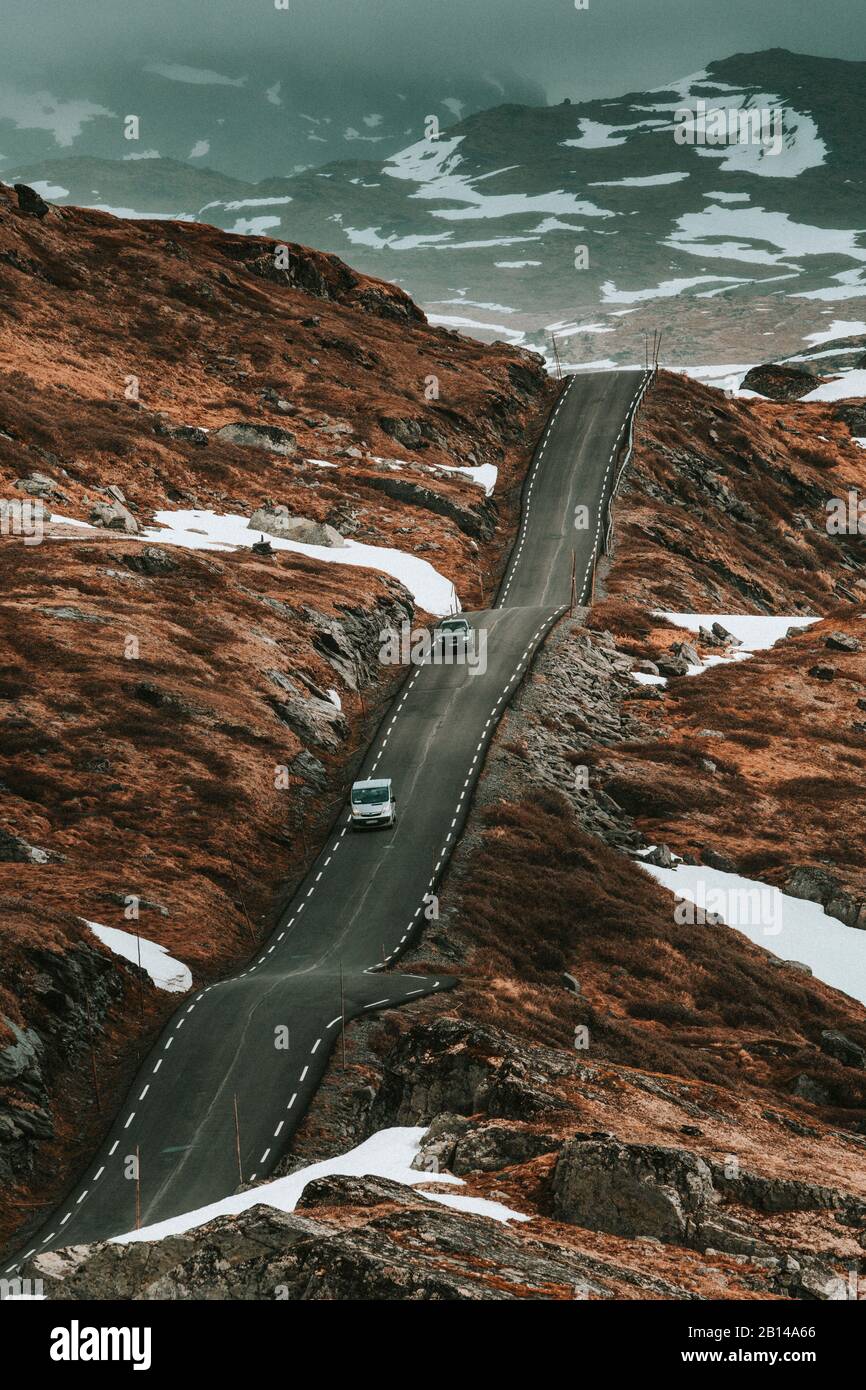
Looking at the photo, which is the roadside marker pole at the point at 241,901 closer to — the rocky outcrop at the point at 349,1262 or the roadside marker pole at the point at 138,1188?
the roadside marker pole at the point at 138,1188

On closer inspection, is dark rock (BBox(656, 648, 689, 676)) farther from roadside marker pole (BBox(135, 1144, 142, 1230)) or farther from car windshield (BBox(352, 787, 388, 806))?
roadside marker pole (BBox(135, 1144, 142, 1230))

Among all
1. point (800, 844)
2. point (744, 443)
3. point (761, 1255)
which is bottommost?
point (761, 1255)

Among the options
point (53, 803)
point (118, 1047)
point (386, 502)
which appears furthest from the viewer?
point (386, 502)

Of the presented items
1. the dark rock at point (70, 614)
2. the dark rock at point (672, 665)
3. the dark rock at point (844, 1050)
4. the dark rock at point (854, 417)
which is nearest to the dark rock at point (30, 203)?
the dark rock at point (70, 614)

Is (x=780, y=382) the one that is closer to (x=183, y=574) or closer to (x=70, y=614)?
(x=183, y=574)

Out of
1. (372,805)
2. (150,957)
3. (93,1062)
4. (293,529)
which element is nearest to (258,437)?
(293,529)

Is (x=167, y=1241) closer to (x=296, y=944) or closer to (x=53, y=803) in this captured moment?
(x=296, y=944)

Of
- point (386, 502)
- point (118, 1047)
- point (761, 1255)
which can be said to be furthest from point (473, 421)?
point (761, 1255)
